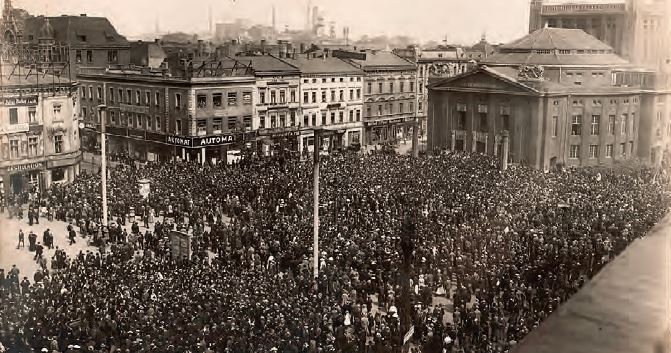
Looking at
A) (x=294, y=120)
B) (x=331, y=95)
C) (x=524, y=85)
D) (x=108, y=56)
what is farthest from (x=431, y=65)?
(x=108, y=56)

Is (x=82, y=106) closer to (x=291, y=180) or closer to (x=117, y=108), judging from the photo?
(x=117, y=108)

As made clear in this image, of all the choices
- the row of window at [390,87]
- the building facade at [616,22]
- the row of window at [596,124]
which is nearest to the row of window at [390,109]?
the row of window at [390,87]

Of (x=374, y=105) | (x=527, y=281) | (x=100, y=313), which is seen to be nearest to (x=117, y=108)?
(x=374, y=105)

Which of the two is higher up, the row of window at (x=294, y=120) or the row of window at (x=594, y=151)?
the row of window at (x=294, y=120)

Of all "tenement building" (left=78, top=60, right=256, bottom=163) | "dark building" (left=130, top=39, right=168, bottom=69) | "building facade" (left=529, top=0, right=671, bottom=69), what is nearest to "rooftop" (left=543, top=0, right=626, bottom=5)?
"building facade" (left=529, top=0, right=671, bottom=69)

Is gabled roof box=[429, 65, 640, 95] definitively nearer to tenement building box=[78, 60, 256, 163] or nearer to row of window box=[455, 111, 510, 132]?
row of window box=[455, 111, 510, 132]

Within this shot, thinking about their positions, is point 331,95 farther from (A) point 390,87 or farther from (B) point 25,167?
(B) point 25,167

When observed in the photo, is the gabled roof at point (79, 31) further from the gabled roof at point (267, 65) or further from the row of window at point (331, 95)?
the row of window at point (331, 95)
